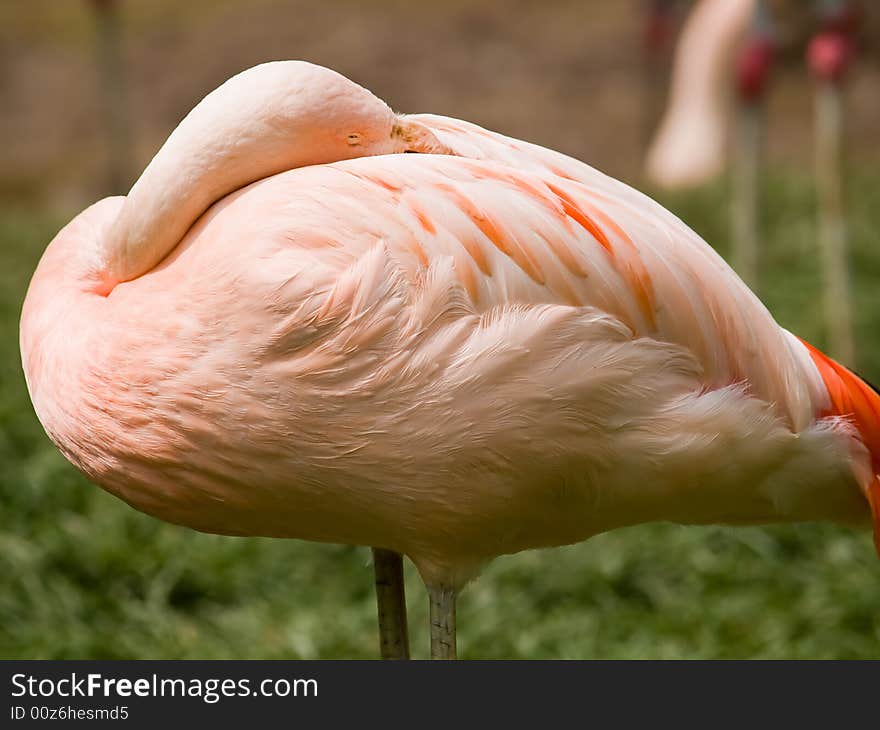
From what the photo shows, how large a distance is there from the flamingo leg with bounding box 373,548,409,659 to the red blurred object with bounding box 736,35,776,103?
2720mm

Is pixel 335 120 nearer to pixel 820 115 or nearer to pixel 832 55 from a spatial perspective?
pixel 832 55

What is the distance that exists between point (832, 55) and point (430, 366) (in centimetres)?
283

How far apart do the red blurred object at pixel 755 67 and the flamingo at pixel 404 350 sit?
2.51 meters

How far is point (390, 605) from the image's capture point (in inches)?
80.7

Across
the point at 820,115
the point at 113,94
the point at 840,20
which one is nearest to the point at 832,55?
the point at 840,20

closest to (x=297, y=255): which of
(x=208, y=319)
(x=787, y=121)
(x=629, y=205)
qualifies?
(x=208, y=319)

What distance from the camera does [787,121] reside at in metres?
9.42

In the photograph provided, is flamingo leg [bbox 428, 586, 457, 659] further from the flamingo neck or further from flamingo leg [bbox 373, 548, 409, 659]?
the flamingo neck

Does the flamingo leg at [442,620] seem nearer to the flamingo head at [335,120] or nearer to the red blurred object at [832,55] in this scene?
the flamingo head at [335,120]

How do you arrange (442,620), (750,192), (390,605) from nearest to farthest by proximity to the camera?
(442,620) < (390,605) < (750,192)

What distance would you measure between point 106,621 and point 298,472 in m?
1.65

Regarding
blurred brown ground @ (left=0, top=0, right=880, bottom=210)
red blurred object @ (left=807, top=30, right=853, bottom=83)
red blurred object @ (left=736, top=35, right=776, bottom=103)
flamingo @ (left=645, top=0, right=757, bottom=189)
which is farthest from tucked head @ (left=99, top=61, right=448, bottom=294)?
blurred brown ground @ (left=0, top=0, right=880, bottom=210)

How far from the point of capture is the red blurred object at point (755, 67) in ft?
13.7

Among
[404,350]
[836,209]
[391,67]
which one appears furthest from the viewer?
[391,67]
